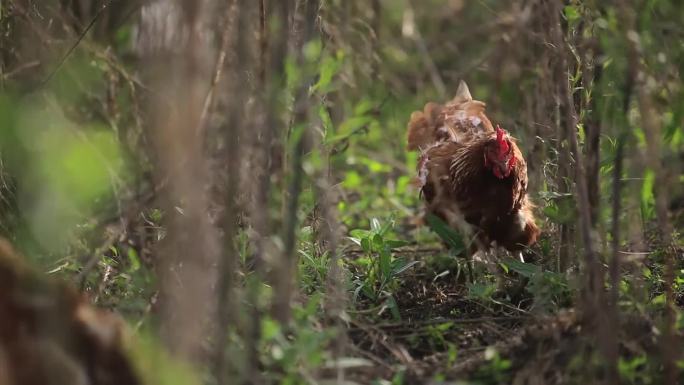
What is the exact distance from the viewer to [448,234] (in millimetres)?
3674

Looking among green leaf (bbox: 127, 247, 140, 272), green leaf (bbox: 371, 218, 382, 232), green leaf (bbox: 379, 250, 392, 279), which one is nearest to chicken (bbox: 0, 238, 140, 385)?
green leaf (bbox: 127, 247, 140, 272)

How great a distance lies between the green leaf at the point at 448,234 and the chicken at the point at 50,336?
6.73 ft

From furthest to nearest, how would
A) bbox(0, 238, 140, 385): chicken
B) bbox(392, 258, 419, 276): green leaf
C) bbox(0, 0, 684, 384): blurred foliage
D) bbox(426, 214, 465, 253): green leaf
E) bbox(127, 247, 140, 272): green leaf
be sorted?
bbox(426, 214, 465, 253): green leaf < bbox(392, 258, 419, 276): green leaf < bbox(127, 247, 140, 272): green leaf < bbox(0, 0, 684, 384): blurred foliage < bbox(0, 238, 140, 385): chicken

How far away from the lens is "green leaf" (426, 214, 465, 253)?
11.9ft

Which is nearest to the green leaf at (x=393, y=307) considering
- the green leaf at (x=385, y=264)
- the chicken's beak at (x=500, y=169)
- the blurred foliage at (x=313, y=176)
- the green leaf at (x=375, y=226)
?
the blurred foliage at (x=313, y=176)

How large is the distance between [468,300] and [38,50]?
1905mm

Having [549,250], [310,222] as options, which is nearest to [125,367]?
[310,222]

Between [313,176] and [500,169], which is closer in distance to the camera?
[313,176]

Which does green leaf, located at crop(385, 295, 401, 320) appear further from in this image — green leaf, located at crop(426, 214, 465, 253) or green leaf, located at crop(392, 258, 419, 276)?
green leaf, located at crop(426, 214, 465, 253)

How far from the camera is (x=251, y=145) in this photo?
2393mm

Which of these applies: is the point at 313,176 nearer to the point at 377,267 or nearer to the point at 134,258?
the point at 134,258

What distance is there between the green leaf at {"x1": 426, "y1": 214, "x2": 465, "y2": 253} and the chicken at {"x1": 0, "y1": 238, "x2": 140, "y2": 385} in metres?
2.05

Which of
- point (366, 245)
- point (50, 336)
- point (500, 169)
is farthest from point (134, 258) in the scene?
point (500, 169)

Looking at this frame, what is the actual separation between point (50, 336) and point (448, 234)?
2237mm
